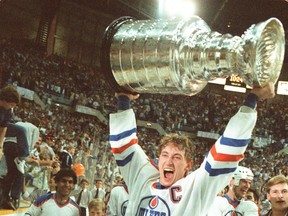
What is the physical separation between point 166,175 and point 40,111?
11.5 m

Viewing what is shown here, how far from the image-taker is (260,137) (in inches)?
777

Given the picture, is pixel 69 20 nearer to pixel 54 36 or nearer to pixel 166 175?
pixel 54 36

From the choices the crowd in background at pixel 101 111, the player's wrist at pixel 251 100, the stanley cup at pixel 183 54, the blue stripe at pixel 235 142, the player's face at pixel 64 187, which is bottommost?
the player's face at pixel 64 187

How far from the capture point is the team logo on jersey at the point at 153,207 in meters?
2.05

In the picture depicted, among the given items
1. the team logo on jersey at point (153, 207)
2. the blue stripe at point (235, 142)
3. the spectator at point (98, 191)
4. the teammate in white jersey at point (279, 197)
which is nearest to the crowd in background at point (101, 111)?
the spectator at point (98, 191)

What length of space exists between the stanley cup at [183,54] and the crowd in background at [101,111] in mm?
7153

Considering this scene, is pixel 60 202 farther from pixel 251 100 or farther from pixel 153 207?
pixel 251 100

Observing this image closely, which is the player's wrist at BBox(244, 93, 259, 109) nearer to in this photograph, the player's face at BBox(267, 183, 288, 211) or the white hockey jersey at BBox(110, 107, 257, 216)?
the white hockey jersey at BBox(110, 107, 257, 216)

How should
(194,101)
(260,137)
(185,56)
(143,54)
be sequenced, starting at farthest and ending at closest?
(194,101), (260,137), (143,54), (185,56)

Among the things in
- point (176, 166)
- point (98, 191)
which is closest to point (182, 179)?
point (176, 166)

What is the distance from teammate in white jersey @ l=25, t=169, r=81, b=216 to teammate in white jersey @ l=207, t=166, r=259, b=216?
4.50 ft

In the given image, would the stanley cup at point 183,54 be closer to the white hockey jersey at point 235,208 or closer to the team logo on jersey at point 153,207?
the team logo on jersey at point 153,207

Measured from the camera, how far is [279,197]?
2.97 m

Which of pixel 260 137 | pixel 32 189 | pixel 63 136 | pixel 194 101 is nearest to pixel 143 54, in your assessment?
pixel 32 189
